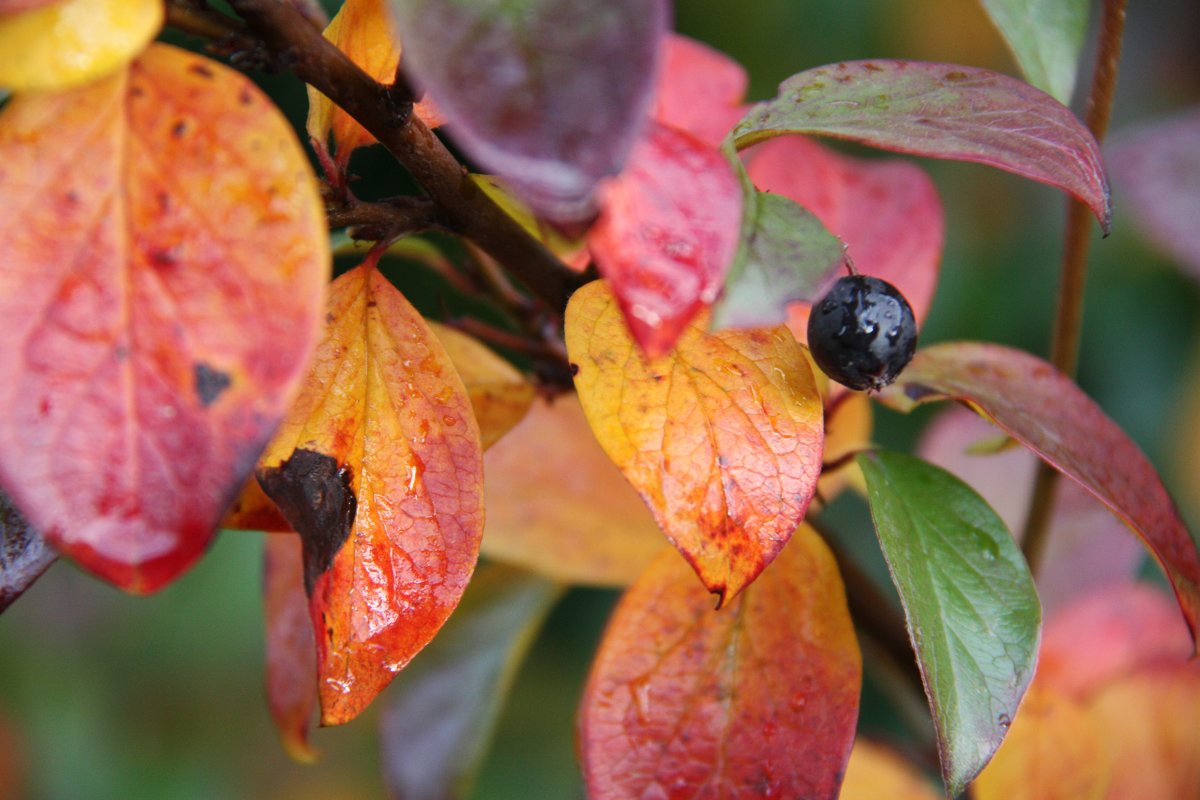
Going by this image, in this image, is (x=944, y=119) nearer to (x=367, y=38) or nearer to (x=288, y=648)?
(x=367, y=38)

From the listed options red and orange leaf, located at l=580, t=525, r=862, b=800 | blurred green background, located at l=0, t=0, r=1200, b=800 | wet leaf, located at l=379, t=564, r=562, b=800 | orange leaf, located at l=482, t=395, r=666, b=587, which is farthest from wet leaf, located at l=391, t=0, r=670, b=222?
blurred green background, located at l=0, t=0, r=1200, b=800

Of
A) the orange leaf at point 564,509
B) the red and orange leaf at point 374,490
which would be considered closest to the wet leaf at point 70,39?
the red and orange leaf at point 374,490

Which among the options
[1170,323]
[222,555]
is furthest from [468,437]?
[1170,323]

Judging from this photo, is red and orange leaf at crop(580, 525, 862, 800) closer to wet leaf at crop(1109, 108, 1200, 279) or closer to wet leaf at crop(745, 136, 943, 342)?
wet leaf at crop(745, 136, 943, 342)

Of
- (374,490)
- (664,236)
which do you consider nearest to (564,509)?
(374,490)

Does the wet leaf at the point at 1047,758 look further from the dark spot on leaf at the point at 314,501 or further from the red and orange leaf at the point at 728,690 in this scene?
the dark spot on leaf at the point at 314,501

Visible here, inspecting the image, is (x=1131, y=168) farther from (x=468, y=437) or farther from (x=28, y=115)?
(x=28, y=115)

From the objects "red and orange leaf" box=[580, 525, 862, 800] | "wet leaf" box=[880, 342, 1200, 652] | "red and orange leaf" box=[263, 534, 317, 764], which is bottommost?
"red and orange leaf" box=[263, 534, 317, 764]
